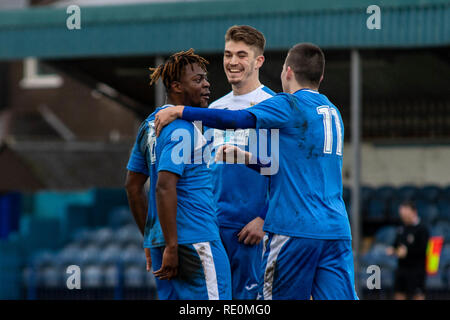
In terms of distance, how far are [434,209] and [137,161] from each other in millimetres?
12155

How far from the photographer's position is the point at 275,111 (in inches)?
185

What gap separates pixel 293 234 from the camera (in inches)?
191

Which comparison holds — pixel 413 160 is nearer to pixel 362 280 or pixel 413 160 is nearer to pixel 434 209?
pixel 434 209

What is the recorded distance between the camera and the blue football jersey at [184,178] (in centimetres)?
462

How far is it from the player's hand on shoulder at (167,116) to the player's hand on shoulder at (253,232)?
4.29 ft

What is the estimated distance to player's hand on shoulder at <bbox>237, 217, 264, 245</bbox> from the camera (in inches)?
220

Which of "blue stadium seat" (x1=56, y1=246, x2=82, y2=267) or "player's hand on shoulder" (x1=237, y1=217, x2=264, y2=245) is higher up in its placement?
"player's hand on shoulder" (x1=237, y1=217, x2=264, y2=245)

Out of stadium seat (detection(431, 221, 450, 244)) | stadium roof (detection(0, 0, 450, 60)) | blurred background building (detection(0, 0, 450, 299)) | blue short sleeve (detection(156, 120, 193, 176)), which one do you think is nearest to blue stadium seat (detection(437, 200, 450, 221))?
blurred background building (detection(0, 0, 450, 299))

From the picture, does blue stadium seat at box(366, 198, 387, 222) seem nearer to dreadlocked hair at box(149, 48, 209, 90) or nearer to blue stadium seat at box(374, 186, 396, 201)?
blue stadium seat at box(374, 186, 396, 201)

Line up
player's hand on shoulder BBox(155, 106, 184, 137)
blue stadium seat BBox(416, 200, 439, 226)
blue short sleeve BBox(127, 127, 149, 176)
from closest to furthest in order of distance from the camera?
player's hand on shoulder BBox(155, 106, 184, 137)
blue short sleeve BBox(127, 127, 149, 176)
blue stadium seat BBox(416, 200, 439, 226)

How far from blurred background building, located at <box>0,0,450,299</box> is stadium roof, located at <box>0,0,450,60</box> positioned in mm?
21
